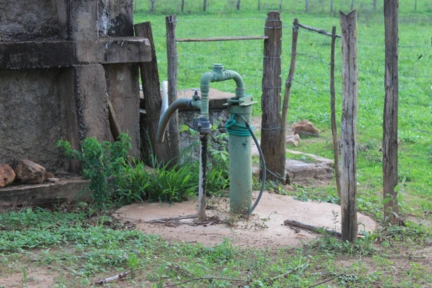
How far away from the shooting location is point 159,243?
5.02 metres

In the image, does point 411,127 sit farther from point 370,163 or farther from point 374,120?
point 370,163

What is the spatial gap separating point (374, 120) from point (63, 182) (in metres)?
5.87

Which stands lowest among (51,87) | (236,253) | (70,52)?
(236,253)

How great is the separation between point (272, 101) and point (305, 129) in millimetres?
2864

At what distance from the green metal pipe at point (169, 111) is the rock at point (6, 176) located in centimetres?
141

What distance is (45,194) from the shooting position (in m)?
6.08

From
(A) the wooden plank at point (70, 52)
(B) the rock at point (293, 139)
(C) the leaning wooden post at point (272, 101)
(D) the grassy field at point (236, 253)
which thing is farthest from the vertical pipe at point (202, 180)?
Answer: (B) the rock at point (293, 139)

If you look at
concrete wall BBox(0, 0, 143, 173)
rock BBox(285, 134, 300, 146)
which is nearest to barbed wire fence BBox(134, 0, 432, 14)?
rock BBox(285, 134, 300, 146)

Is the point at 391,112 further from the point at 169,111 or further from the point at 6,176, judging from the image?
the point at 6,176

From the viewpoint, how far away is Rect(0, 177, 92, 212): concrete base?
5.92m

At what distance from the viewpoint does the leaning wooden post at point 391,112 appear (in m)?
5.45

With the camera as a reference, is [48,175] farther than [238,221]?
Yes

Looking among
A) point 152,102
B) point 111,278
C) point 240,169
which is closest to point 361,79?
point 152,102

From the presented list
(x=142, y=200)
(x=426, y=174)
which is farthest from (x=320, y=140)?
(x=142, y=200)
